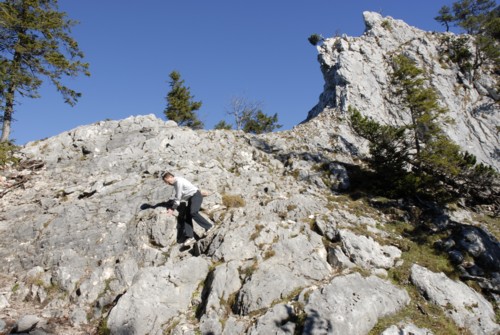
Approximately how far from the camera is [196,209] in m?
11.5

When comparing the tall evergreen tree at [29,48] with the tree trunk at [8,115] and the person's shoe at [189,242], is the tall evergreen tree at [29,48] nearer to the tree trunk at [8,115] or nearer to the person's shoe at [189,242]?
the tree trunk at [8,115]

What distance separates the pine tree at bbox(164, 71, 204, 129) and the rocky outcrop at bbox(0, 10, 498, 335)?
20257 mm

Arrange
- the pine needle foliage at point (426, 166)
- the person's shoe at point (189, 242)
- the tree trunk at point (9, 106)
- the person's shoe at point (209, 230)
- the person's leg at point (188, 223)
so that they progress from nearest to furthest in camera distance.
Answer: the person's shoe at point (189, 242) < the person's leg at point (188, 223) < the person's shoe at point (209, 230) < the pine needle foliage at point (426, 166) < the tree trunk at point (9, 106)

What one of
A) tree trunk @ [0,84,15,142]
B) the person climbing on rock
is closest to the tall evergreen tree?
tree trunk @ [0,84,15,142]

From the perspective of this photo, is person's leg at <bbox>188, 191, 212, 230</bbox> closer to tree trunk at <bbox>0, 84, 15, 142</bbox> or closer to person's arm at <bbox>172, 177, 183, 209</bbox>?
person's arm at <bbox>172, 177, 183, 209</bbox>

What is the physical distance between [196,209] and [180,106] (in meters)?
28.2

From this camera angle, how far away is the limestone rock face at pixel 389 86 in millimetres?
30094

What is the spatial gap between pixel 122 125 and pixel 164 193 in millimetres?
8789

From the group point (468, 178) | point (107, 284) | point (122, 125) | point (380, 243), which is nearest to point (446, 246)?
point (380, 243)

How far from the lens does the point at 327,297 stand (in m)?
8.31

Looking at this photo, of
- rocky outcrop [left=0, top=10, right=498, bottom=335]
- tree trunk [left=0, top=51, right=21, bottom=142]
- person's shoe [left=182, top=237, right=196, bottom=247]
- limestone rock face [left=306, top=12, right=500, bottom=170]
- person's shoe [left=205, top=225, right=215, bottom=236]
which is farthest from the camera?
limestone rock face [left=306, top=12, right=500, bottom=170]

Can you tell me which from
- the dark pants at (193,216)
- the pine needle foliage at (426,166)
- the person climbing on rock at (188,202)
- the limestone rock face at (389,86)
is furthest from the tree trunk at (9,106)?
the limestone rock face at (389,86)

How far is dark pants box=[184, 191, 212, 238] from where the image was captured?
451 inches

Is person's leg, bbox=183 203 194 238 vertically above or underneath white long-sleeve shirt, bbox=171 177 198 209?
underneath
